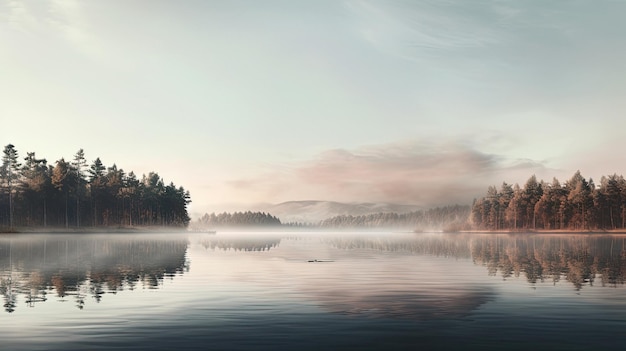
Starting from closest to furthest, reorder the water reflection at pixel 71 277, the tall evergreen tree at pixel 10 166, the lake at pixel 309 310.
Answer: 1. the lake at pixel 309 310
2. the water reflection at pixel 71 277
3. the tall evergreen tree at pixel 10 166

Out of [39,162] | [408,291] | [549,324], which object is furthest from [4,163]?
[549,324]

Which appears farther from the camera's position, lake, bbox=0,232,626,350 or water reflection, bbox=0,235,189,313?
water reflection, bbox=0,235,189,313

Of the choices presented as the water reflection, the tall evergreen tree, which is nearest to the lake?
the water reflection

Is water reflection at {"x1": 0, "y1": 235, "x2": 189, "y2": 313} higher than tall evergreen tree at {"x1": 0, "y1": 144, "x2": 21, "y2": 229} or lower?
lower

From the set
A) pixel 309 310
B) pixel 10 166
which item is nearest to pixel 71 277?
pixel 309 310

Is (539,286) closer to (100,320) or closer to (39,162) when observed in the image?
(100,320)

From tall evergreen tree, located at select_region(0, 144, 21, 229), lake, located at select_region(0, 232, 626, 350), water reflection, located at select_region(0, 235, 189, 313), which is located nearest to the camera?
lake, located at select_region(0, 232, 626, 350)

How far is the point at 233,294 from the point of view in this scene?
36625 millimetres

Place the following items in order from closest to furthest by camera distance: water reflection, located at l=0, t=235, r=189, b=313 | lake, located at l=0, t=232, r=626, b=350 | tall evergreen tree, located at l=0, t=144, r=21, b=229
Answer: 1. lake, located at l=0, t=232, r=626, b=350
2. water reflection, located at l=0, t=235, r=189, b=313
3. tall evergreen tree, located at l=0, t=144, r=21, b=229

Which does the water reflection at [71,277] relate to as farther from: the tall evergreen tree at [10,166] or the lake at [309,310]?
the tall evergreen tree at [10,166]

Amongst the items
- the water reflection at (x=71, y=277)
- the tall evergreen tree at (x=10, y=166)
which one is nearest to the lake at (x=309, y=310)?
the water reflection at (x=71, y=277)

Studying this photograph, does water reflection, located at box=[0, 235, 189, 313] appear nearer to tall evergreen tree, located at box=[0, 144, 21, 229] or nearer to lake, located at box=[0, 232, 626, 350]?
lake, located at box=[0, 232, 626, 350]

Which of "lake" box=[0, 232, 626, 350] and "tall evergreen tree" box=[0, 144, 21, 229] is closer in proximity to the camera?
"lake" box=[0, 232, 626, 350]

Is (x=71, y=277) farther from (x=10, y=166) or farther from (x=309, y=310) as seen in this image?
(x=10, y=166)
